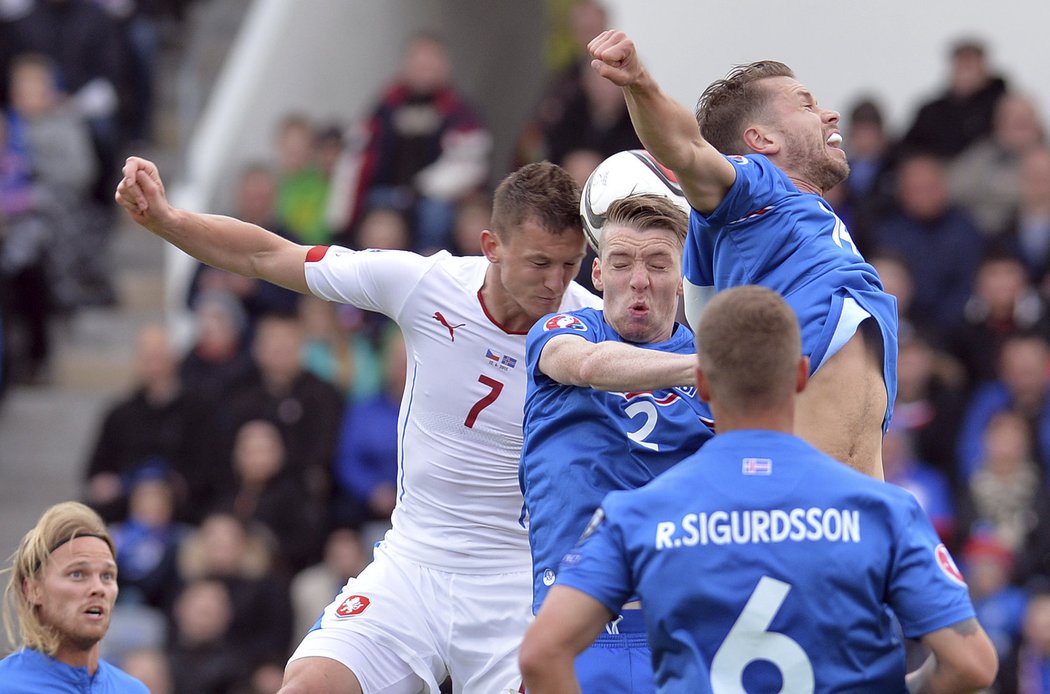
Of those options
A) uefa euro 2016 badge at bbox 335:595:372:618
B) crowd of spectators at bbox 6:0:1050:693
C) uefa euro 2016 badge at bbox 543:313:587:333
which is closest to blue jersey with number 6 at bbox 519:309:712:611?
uefa euro 2016 badge at bbox 543:313:587:333

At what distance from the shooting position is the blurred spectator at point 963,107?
12.8 m

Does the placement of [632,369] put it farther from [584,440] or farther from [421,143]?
[421,143]

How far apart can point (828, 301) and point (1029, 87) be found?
920 cm

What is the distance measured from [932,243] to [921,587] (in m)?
8.30

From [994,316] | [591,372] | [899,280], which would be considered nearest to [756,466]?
[591,372]

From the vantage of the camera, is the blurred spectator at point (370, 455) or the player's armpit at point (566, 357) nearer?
the player's armpit at point (566, 357)

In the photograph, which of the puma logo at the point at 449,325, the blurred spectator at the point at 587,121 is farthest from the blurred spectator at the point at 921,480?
the puma logo at the point at 449,325

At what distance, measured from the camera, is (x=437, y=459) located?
20.6 ft

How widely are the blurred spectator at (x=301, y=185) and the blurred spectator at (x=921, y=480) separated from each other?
17.1 feet

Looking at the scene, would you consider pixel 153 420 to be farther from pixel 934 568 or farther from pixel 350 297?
pixel 934 568

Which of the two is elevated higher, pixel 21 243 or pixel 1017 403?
pixel 21 243

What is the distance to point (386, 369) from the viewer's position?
12391 millimetres

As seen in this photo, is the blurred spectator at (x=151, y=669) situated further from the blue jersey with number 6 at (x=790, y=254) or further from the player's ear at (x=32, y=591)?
the blue jersey with number 6 at (x=790, y=254)

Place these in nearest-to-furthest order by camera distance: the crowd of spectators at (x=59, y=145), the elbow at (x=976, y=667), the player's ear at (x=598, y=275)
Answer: the elbow at (x=976, y=667) → the player's ear at (x=598, y=275) → the crowd of spectators at (x=59, y=145)
